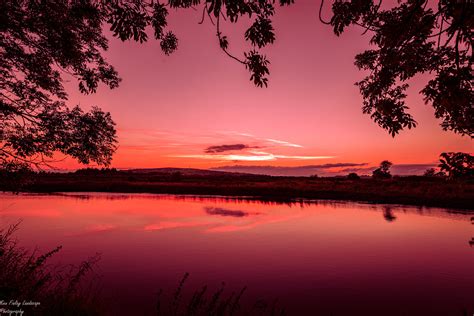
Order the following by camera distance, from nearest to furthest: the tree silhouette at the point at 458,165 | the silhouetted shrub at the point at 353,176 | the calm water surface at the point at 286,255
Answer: the tree silhouette at the point at 458,165 < the calm water surface at the point at 286,255 < the silhouetted shrub at the point at 353,176

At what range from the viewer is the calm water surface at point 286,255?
35.4 ft

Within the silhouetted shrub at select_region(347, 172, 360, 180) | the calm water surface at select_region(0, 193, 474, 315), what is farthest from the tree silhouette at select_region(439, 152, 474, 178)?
the silhouetted shrub at select_region(347, 172, 360, 180)

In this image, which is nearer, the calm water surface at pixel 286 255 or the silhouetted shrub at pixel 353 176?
the calm water surface at pixel 286 255

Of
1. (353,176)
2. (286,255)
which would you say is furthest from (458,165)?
(353,176)

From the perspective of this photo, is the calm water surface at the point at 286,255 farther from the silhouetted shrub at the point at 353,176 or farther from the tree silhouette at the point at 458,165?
the silhouetted shrub at the point at 353,176

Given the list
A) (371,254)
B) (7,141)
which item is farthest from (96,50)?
(371,254)

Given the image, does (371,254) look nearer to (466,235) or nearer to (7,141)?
(466,235)

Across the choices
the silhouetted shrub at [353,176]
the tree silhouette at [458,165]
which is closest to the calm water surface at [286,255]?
the tree silhouette at [458,165]

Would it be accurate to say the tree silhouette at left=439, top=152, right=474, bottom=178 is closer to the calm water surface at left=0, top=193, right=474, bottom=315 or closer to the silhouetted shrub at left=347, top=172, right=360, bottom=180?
the calm water surface at left=0, top=193, right=474, bottom=315

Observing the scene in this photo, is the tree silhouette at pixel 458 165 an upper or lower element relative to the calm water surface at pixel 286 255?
upper

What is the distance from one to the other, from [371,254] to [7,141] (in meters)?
17.8

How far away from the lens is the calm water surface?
10805 mm

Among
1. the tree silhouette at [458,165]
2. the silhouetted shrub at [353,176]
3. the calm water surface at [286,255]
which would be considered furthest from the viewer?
the silhouetted shrub at [353,176]

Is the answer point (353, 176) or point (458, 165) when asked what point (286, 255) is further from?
point (353, 176)
